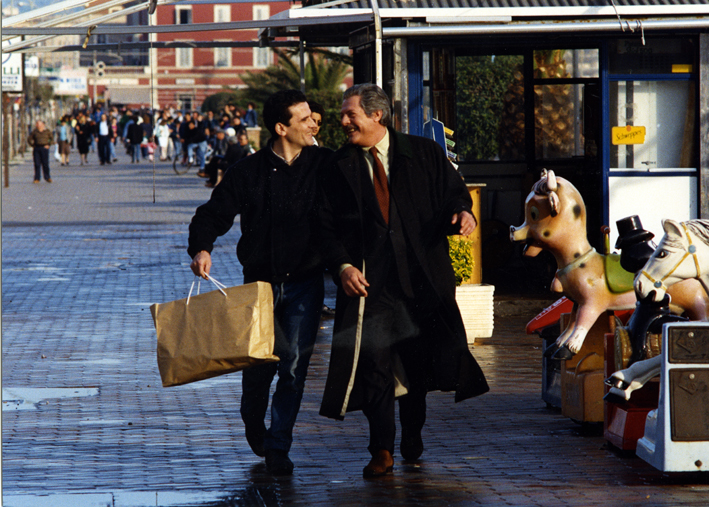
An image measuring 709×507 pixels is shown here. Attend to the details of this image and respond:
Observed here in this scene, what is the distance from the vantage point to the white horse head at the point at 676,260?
493cm

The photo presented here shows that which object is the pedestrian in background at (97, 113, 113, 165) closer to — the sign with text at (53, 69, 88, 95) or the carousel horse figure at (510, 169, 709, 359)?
the sign with text at (53, 69, 88, 95)

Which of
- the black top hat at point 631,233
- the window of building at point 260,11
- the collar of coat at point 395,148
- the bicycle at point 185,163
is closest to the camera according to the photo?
the collar of coat at point 395,148

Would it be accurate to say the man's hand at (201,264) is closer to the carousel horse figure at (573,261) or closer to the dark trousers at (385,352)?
the dark trousers at (385,352)

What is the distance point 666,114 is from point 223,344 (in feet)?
23.4

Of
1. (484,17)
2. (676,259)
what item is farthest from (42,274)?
(676,259)

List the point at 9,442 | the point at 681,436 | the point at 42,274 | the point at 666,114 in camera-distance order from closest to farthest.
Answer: the point at 681,436, the point at 9,442, the point at 666,114, the point at 42,274

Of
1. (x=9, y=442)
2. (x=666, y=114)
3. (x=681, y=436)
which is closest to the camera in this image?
(x=681, y=436)

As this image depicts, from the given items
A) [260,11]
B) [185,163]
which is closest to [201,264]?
[185,163]

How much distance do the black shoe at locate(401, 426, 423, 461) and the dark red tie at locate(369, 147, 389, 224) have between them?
105 centimetres

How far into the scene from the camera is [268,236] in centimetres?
536

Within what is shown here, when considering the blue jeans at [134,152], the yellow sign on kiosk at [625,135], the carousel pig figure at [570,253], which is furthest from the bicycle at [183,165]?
the carousel pig figure at [570,253]

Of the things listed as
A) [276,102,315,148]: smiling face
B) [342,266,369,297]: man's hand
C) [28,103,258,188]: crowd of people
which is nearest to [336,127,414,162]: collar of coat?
[276,102,315,148]: smiling face

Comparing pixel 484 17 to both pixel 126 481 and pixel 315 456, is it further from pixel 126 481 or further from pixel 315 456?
pixel 126 481

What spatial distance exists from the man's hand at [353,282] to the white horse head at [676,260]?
121 centimetres
